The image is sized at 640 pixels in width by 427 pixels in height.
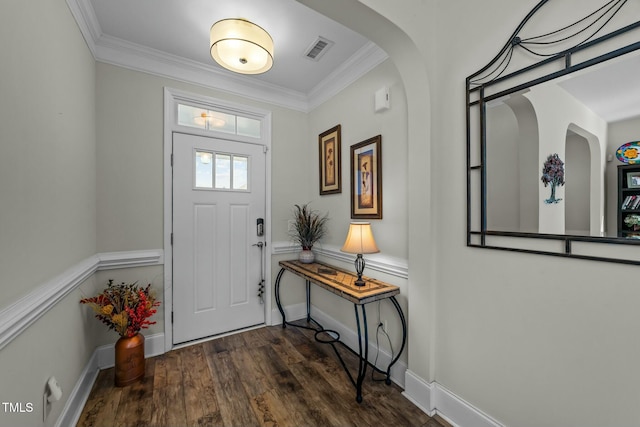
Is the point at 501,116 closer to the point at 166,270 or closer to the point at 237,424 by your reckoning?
the point at 237,424

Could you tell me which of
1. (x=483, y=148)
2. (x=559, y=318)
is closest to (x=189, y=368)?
(x=559, y=318)

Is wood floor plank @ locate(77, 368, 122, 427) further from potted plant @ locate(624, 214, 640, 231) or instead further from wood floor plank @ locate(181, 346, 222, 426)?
potted plant @ locate(624, 214, 640, 231)

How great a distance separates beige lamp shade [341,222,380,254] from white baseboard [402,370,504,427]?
2.81 ft

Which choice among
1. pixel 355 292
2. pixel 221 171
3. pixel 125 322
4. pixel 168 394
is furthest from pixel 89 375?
pixel 355 292

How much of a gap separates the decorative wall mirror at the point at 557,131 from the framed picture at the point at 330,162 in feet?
4.31

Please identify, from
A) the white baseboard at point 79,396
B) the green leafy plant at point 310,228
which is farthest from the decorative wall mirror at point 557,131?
the white baseboard at point 79,396

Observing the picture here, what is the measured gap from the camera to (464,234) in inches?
60.2

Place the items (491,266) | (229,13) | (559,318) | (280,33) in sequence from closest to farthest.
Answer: (559,318) < (491,266) < (229,13) < (280,33)

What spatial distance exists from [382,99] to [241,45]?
1079 millimetres

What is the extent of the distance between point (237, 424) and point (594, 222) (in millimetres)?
2060

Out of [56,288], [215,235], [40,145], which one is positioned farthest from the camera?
[215,235]

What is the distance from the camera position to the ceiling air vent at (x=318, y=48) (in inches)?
83.5

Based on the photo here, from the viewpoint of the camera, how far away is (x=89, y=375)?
191 centimetres

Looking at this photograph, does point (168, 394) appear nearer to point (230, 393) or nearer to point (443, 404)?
point (230, 393)
